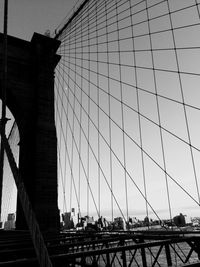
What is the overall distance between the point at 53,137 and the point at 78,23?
8.47m

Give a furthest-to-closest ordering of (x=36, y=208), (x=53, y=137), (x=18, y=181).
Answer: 1. (x=53, y=137)
2. (x=36, y=208)
3. (x=18, y=181)

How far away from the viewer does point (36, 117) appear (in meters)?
10.5

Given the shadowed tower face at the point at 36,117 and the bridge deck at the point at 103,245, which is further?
the shadowed tower face at the point at 36,117

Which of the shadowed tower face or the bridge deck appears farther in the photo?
the shadowed tower face

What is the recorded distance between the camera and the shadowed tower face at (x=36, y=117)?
9258 millimetres

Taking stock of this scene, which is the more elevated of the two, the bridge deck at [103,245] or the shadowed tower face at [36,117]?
the shadowed tower face at [36,117]

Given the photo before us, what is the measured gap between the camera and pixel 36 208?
9.01 metres

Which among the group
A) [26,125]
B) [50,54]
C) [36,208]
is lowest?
[36,208]

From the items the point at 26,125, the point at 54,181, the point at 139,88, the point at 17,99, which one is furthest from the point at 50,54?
the point at 54,181

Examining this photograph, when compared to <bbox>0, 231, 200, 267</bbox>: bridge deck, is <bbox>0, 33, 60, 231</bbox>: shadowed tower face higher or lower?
higher

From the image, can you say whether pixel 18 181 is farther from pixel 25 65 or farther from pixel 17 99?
pixel 25 65

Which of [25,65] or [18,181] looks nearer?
[18,181]

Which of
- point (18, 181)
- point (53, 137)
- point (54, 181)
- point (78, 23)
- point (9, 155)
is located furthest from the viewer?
point (78, 23)

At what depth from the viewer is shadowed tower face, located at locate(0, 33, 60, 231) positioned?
9.26 m
